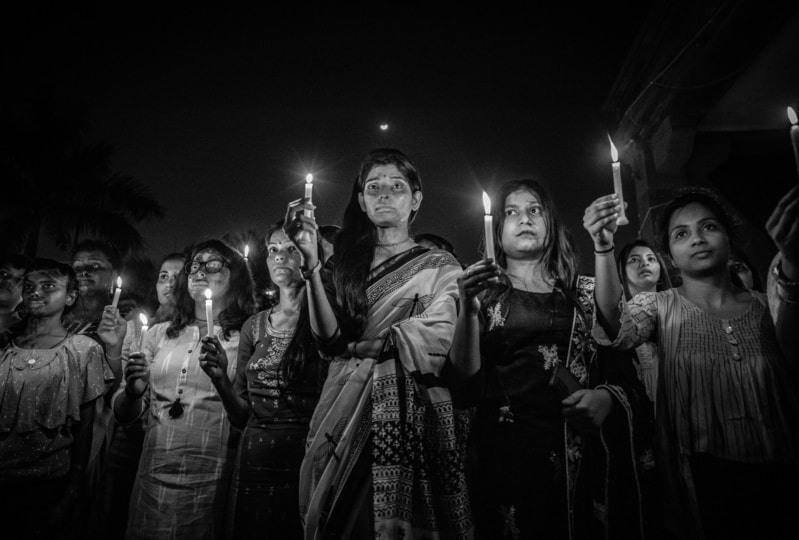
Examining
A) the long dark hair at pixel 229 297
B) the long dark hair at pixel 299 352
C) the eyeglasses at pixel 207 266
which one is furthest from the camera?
the eyeglasses at pixel 207 266

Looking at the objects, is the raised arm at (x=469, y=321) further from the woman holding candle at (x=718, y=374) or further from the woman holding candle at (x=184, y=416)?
the woman holding candle at (x=184, y=416)

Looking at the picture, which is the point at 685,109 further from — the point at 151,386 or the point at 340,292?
the point at 151,386

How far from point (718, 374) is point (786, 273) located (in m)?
0.57

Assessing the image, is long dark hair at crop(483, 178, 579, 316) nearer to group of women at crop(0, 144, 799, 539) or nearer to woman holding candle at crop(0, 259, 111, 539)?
group of women at crop(0, 144, 799, 539)

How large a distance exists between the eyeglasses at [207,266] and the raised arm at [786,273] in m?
3.48

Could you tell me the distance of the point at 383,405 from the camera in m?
1.95

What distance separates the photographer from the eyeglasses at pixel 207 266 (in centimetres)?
359

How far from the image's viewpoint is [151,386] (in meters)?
3.24

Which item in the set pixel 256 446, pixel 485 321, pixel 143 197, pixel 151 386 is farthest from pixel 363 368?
pixel 143 197

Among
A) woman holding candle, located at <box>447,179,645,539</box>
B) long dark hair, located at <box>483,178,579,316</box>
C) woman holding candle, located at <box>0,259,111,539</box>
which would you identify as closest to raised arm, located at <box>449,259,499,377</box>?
woman holding candle, located at <box>447,179,645,539</box>

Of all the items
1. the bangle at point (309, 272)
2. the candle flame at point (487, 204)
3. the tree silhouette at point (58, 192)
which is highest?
the tree silhouette at point (58, 192)

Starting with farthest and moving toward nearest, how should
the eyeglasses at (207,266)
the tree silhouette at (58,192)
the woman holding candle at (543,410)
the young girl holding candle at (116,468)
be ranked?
the tree silhouette at (58,192) < the eyeglasses at (207,266) < the young girl holding candle at (116,468) < the woman holding candle at (543,410)

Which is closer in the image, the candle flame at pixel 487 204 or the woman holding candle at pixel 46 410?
the candle flame at pixel 487 204

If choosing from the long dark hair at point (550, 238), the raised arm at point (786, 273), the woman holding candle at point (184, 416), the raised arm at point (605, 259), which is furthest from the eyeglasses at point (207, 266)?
the raised arm at point (786, 273)
